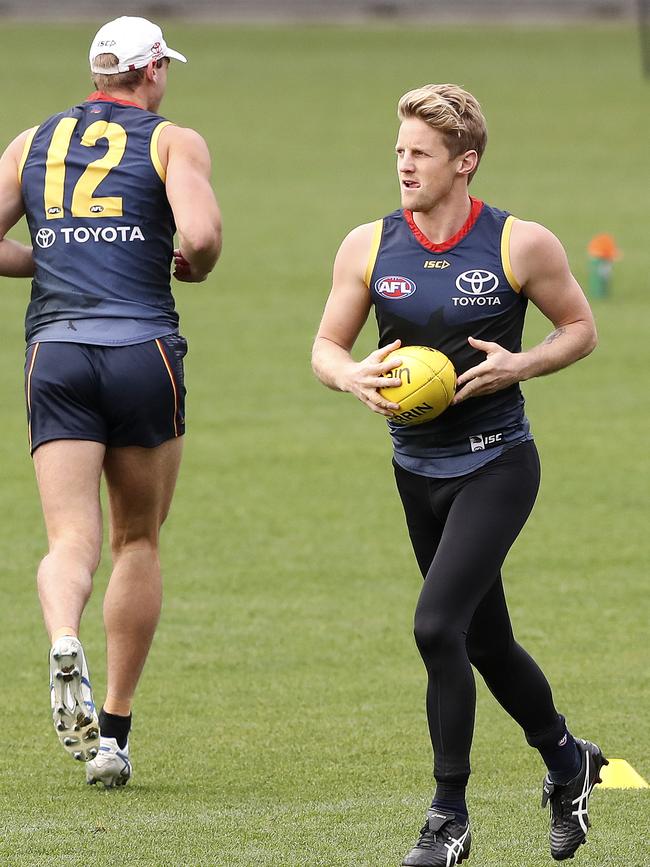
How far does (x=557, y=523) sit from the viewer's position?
10.6 m

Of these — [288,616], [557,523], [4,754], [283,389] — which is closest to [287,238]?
[283,389]

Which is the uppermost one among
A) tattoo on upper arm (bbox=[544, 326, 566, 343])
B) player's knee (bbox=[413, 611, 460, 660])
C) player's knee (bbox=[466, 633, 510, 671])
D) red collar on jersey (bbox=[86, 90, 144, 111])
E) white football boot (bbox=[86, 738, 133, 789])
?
red collar on jersey (bbox=[86, 90, 144, 111])

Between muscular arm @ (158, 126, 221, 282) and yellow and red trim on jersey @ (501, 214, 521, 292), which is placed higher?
muscular arm @ (158, 126, 221, 282)

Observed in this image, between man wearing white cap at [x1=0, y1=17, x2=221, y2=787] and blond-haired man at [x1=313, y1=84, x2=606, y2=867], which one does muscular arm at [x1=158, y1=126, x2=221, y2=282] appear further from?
blond-haired man at [x1=313, y1=84, x2=606, y2=867]

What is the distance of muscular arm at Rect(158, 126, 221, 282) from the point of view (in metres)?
5.58

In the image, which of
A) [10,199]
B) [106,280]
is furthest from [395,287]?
[10,199]

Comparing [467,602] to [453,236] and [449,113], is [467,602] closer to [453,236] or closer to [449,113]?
[453,236]

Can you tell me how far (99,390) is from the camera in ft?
18.5

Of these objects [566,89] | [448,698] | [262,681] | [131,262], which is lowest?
[262,681]

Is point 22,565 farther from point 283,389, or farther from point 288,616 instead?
point 283,389

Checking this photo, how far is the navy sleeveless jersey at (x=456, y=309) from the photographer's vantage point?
5.12 m

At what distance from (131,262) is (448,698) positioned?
189 cm

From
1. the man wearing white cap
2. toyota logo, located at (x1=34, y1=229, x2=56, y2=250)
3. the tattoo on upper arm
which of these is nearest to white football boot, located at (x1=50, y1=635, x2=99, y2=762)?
the man wearing white cap

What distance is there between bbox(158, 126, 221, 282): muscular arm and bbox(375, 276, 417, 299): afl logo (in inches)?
28.8
